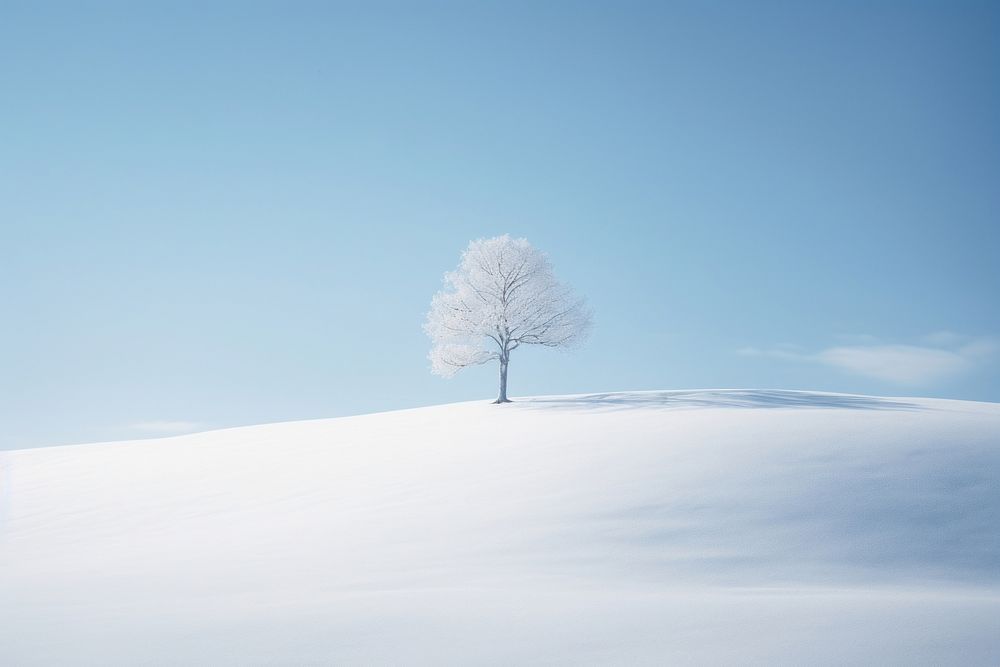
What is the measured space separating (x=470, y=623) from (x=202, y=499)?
474 inches

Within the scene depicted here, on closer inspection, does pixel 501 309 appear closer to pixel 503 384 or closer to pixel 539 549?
pixel 503 384

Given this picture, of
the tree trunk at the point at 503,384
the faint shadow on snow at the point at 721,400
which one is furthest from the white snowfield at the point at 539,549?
the tree trunk at the point at 503,384

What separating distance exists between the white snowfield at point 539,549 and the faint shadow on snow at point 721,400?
566cm

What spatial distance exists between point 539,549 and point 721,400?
1915 centimetres

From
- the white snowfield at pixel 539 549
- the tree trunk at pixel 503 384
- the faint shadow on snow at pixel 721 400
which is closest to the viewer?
the white snowfield at pixel 539 549

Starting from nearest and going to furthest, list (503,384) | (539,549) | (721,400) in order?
(539,549) < (721,400) < (503,384)

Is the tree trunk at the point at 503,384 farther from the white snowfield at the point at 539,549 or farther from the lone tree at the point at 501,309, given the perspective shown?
the white snowfield at the point at 539,549

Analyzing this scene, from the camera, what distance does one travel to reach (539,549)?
33.8 feet

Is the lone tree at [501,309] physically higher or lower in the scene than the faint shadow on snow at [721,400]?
higher

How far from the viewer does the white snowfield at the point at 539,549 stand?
19.7 feet

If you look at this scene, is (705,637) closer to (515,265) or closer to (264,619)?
(264,619)

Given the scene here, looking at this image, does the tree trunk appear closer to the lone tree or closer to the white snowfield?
the lone tree

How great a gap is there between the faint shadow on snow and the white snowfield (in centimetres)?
566

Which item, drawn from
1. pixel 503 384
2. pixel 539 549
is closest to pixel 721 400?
pixel 503 384
